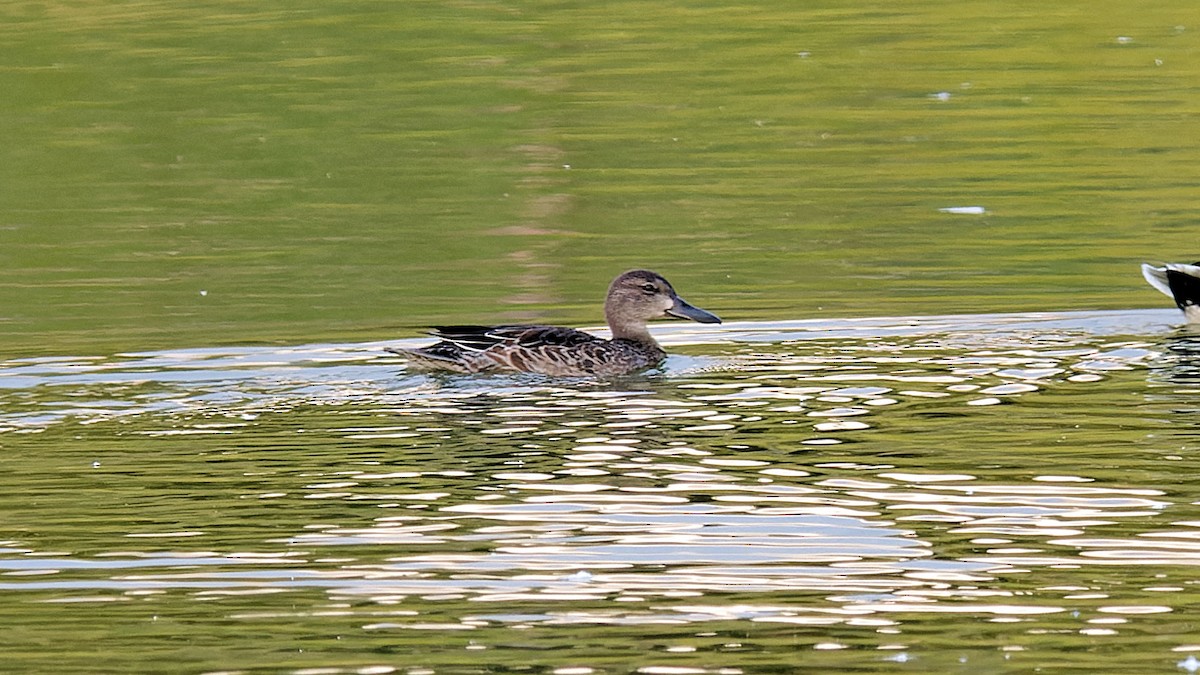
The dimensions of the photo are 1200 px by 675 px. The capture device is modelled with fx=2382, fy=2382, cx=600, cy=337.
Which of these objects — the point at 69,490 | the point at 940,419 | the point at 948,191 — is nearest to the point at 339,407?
the point at 69,490

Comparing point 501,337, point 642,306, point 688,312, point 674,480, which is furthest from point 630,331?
point 674,480

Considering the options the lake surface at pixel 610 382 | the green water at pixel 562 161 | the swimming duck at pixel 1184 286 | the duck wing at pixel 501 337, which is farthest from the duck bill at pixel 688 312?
the swimming duck at pixel 1184 286

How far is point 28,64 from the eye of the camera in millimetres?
28062

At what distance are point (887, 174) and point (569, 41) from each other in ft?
34.1

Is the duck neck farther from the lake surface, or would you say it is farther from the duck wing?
the duck wing

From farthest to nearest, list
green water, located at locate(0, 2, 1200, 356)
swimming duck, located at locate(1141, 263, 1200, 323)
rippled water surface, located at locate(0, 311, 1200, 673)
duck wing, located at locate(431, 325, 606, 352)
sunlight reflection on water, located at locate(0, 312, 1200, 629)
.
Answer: green water, located at locate(0, 2, 1200, 356) → swimming duck, located at locate(1141, 263, 1200, 323) → duck wing, located at locate(431, 325, 606, 352) → sunlight reflection on water, located at locate(0, 312, 1200, 629) → rippled water surface, located at locate(0, 311, 1200, 673)

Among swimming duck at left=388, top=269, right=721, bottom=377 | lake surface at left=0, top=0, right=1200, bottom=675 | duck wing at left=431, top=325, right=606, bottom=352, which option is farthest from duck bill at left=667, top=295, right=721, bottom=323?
duck wing at left=431, top=325, right=606, bottom=352

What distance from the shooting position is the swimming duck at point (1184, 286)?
41.1 ft

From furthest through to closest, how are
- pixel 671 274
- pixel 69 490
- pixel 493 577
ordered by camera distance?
pixel 671 274 < pixel 69 490 < pixel 493 577

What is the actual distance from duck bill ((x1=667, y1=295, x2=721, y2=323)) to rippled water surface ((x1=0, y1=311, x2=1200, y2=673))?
9.4 inches

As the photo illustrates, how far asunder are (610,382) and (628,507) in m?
3.34

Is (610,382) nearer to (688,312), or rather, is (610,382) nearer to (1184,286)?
(688,312)

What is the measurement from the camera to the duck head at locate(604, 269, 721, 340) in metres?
13.1

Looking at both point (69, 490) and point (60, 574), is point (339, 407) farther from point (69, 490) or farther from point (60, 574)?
point (60, 574)
